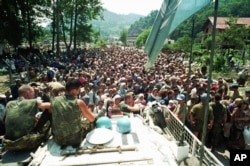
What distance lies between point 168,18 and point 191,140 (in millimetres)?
2551

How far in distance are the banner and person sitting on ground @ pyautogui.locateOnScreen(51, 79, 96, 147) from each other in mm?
1301

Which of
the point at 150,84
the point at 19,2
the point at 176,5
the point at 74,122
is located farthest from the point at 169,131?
the point at 19,2

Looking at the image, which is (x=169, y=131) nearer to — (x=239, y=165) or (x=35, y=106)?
(x=239, y=165)

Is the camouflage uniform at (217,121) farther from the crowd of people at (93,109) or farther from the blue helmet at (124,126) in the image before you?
the blue helmet at (124,126)

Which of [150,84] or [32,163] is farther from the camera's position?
[150,84]

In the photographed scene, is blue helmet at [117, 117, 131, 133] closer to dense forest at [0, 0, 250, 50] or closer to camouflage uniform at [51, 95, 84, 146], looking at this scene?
camouflage uniform at [51, 95, 84, 146]

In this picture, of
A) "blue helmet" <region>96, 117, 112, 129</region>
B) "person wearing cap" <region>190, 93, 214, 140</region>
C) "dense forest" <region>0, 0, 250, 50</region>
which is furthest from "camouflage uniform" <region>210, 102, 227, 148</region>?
"dense forest" <region>0, 0, 250, 50</region>

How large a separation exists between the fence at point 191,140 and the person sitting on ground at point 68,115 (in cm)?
176

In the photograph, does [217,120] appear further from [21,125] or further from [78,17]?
[78,17]

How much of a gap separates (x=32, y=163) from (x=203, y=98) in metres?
5.11

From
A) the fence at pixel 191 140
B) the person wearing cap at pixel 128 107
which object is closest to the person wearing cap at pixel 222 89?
the person wearing cap at pixel 128 107

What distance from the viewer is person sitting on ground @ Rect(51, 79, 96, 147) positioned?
13.5 ft

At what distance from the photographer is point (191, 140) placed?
16.2ft

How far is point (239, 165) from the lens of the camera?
4668 millimetres
